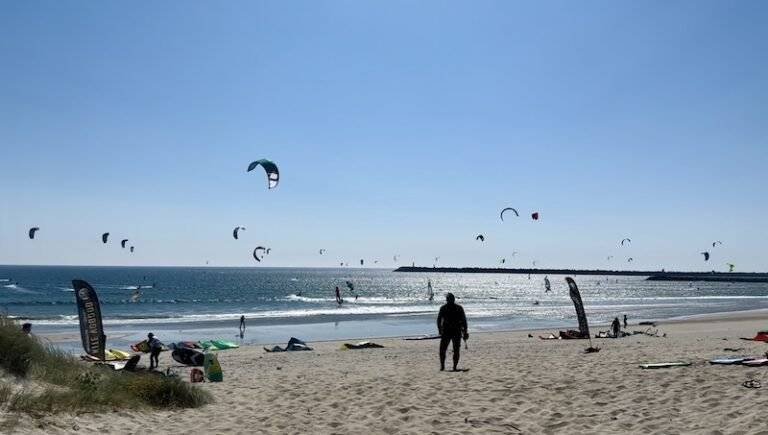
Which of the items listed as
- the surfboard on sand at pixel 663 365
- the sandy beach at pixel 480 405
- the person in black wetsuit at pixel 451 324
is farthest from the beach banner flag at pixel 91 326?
the surfboard on sand at pixel 663 365

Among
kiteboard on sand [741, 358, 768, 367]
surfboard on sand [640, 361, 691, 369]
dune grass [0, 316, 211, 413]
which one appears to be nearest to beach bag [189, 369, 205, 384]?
dune grass [0, 316, 211, 413]

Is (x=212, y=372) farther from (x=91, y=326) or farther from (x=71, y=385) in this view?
(x=71, y=385)

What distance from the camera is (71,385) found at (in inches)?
251

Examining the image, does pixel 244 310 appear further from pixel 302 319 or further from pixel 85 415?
pixel 85 415

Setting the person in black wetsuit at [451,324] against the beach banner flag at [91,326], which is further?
the beach banner flag at [91,326]

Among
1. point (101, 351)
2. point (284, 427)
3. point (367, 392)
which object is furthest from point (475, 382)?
point (101, 351)

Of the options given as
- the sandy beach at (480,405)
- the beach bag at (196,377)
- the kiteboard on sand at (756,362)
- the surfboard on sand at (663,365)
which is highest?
the kiteboard on sand at (756,362)

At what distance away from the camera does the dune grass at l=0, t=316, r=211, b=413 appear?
5609 millimetres

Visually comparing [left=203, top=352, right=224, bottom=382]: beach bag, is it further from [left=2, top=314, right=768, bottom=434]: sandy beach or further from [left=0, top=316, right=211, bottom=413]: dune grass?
[left=0, top=316, right=211, bottom=413]: dune grass

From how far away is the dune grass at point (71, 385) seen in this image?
5.61 meters

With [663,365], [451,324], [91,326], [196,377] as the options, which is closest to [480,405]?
[451,324]

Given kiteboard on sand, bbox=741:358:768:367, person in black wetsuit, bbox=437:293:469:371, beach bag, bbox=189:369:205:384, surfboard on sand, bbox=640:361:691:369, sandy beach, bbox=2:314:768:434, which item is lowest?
beach bag, bbox=189:369:205:384

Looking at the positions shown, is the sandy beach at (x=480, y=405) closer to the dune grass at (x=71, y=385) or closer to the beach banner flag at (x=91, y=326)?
the dune grass at (x=71, y=385)

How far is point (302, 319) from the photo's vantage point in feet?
132
